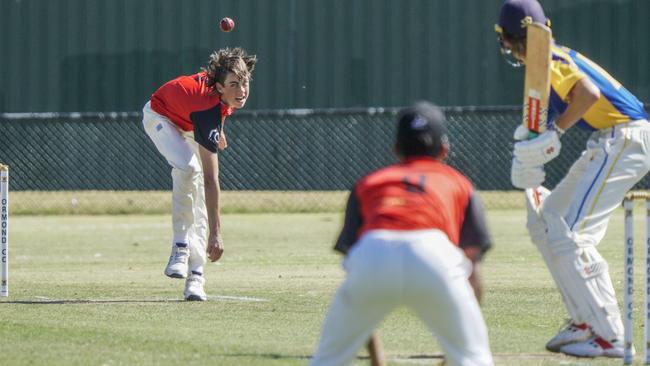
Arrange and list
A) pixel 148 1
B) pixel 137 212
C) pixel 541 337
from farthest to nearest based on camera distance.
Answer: pixel 148 1 → pixel 137 212 → pixel 541 337

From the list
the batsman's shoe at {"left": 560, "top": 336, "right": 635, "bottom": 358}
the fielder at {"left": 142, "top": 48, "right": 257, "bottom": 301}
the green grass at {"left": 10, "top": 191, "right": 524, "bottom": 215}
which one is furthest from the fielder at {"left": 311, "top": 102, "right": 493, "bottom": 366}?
the green grass at {"left": 10, "top": 191, "right": 524, "bottom": 215}

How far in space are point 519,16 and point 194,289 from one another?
13.6ft

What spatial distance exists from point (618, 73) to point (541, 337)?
19.4 metres

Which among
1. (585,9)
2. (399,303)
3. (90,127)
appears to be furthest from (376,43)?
(399,303)

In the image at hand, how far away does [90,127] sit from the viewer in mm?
23656

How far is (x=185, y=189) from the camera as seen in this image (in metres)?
11.0

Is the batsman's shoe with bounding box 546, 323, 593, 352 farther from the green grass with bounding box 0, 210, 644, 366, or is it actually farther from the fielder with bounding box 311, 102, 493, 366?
the fielder with bounding box 311, 102, 493, 366

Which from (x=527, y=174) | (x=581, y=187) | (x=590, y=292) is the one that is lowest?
(x=590, y=292)

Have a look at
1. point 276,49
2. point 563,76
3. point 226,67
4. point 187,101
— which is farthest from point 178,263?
point 276,49

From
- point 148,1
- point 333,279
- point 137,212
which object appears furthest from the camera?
point 148,1

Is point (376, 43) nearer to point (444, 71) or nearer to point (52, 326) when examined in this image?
point (444, 71)

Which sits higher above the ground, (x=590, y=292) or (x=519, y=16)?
(x=519, y=16)

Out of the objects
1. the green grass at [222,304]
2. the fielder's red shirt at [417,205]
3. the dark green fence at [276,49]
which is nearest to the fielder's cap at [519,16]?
the green grass at [222,304]

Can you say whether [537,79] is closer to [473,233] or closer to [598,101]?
[598,101]
